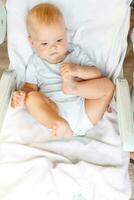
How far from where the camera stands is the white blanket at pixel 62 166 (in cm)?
121

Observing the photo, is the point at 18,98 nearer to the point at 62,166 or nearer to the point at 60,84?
the point at 60,84

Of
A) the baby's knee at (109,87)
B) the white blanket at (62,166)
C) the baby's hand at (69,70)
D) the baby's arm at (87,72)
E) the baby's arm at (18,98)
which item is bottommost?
the white blanket at (62,166)

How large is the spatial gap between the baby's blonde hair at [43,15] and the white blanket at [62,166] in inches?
15.2

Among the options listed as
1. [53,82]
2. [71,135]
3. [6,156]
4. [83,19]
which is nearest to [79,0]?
[83,19]

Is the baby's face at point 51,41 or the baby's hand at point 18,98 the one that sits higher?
the baby's face at point 51,41

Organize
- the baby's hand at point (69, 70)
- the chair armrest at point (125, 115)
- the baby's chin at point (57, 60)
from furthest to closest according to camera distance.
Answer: the baby's chin at point (57, 60) → the baby's hand at point (69, 70) → the chair armrest at point (125, 115)

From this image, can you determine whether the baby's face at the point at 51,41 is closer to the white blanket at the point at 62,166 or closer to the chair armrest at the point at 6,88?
the chair armrest at the point at 6,88

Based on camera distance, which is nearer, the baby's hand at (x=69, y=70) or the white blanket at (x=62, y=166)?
the white blanket at (x=62, y=166)

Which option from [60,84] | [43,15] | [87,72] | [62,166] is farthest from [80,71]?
[62,166]

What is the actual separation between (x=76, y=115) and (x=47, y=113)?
12 centimetres

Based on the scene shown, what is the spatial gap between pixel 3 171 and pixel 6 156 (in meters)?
0.06

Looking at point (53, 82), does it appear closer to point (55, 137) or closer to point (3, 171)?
point (55, 137)

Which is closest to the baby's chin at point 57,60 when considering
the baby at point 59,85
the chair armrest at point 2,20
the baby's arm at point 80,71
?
the baby at point 59,85

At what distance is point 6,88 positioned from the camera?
1403mm
